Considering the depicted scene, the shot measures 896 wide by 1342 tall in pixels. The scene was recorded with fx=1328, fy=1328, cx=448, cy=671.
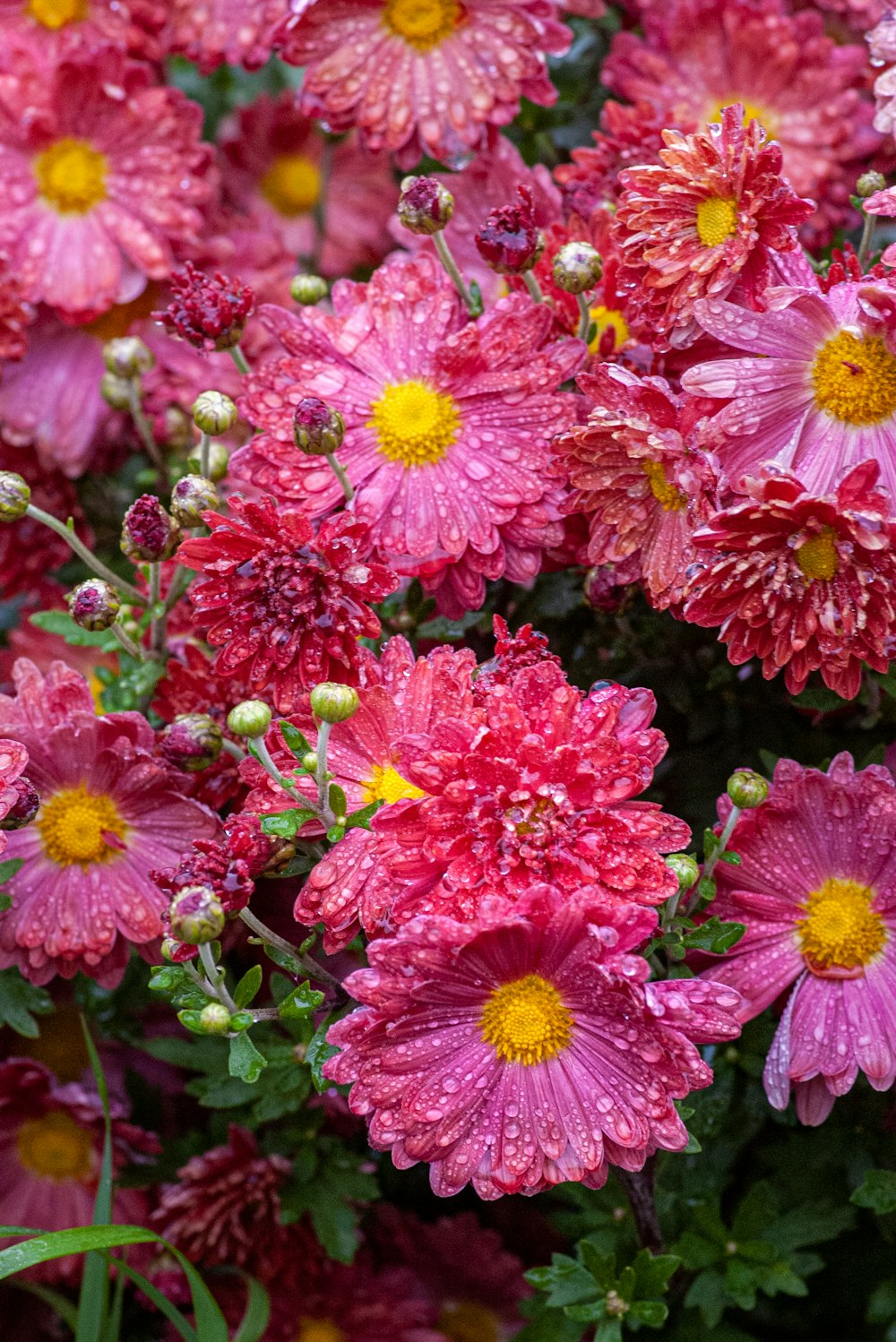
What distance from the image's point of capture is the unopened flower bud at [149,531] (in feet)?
3.05

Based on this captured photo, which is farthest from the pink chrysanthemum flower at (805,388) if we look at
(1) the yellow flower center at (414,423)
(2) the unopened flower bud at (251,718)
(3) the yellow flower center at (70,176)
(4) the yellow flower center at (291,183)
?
(4) the yellow flower center at (291,183)

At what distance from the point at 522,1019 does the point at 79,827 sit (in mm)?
416

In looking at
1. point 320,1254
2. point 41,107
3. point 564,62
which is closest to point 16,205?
point 41,107

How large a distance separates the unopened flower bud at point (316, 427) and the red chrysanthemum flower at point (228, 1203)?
62cm

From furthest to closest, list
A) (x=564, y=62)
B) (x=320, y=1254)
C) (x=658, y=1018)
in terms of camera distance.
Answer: (x=564, y=62)
(x=320, y=1254)
(x=658, y=1018)

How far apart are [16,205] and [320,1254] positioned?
109 centimetres

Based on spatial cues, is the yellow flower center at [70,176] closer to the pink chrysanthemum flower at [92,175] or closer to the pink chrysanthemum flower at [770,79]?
the pink chrysanthemum flower at [92,175]

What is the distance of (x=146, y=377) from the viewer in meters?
1.39

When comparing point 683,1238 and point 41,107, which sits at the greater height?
point 41,107

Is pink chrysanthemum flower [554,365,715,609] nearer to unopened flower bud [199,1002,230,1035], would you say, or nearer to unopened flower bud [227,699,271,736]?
unopened flower bud [227,699,271,736]

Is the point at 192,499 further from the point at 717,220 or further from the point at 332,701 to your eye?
the point at 717,220

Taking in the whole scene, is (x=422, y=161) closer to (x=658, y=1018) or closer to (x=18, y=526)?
(x=18, y=526)

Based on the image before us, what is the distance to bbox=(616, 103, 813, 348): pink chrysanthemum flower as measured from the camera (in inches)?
32.5

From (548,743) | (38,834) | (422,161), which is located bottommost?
(38,834)
